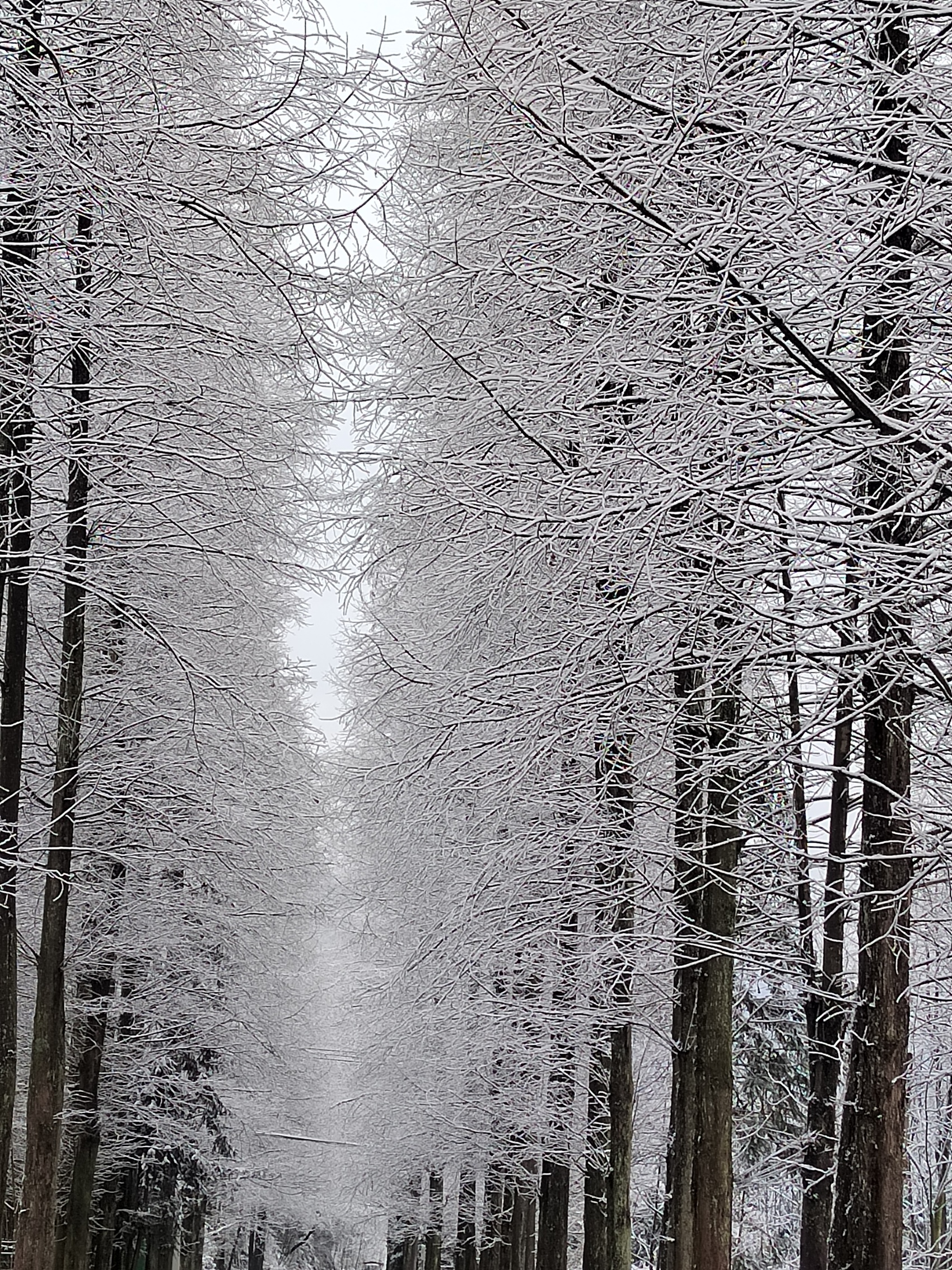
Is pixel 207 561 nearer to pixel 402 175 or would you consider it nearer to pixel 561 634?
pixel 561 634

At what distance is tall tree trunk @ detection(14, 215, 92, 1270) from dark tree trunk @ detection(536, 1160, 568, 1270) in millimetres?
5803

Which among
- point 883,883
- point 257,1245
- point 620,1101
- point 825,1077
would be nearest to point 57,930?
point 620,1101

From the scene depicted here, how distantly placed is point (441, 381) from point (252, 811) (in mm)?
4830

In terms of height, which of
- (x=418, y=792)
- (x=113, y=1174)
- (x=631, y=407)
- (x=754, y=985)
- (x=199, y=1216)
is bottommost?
(x=199, y=1216)

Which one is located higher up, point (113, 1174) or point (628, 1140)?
point (628, 1140)

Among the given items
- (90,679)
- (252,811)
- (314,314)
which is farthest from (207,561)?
(252,811)

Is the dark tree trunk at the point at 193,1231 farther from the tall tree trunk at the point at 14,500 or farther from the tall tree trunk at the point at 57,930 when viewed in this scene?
the tall tree trunk at the point at 14,500

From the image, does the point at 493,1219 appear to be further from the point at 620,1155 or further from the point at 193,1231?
the point at 193,1231

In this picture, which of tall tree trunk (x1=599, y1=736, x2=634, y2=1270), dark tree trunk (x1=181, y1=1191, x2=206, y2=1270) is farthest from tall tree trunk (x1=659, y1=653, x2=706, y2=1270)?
dark tree trunk (x1=181, y1=1191, x2=206, y2=1270)

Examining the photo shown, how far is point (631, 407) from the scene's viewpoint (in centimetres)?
841

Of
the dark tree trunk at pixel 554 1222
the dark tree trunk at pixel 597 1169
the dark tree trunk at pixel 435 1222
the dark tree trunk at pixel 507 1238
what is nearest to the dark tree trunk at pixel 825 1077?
the dark tree trunk at pixel 597 1169

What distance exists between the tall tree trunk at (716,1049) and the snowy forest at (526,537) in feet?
0.11

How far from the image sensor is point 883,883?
6.21m

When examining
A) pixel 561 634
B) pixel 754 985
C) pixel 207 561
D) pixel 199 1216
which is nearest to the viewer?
pixel 561 634
